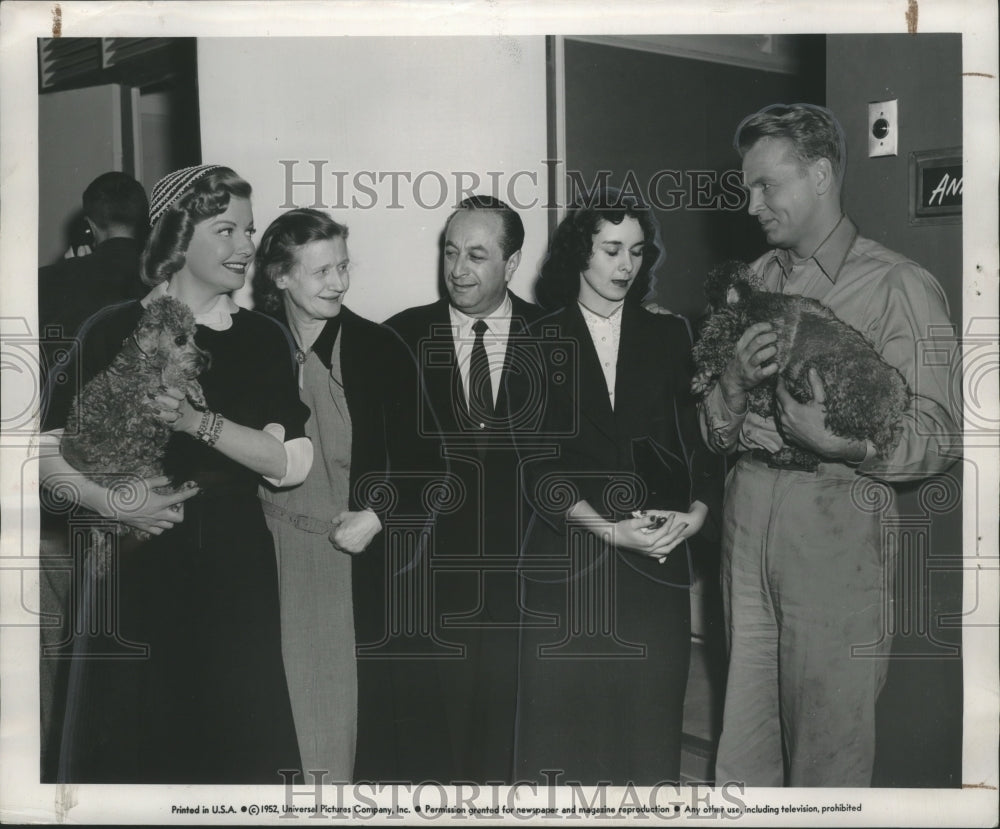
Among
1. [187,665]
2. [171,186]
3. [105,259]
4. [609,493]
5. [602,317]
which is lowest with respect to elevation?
[187,665]

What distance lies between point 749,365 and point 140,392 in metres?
1.26

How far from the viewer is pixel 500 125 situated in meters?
2.01

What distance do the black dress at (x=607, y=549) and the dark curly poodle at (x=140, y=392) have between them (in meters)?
0.70

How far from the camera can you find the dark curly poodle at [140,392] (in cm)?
197

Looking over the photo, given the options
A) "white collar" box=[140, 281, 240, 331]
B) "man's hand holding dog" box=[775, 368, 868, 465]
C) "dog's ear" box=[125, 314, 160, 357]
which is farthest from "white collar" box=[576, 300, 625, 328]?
"dog's ear" box=[125, 314, 160, 357]

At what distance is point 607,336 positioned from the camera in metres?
2.03

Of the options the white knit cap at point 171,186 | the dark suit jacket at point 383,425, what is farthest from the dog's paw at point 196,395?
the white knit cap at point 171,186

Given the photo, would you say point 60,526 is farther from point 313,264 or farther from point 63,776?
point 313,264

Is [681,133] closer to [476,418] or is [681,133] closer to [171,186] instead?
[476,418]

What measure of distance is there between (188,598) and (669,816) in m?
1.12

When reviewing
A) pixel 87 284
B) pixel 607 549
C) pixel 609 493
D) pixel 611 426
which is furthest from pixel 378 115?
pixel 607 549

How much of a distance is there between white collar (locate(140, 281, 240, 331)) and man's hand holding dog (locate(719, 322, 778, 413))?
3.41 ft

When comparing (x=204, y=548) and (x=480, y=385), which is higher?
(x=480, y=385)

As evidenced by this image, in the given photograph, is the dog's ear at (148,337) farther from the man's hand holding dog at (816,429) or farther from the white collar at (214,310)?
the man's hand holding dog at (816,429)
